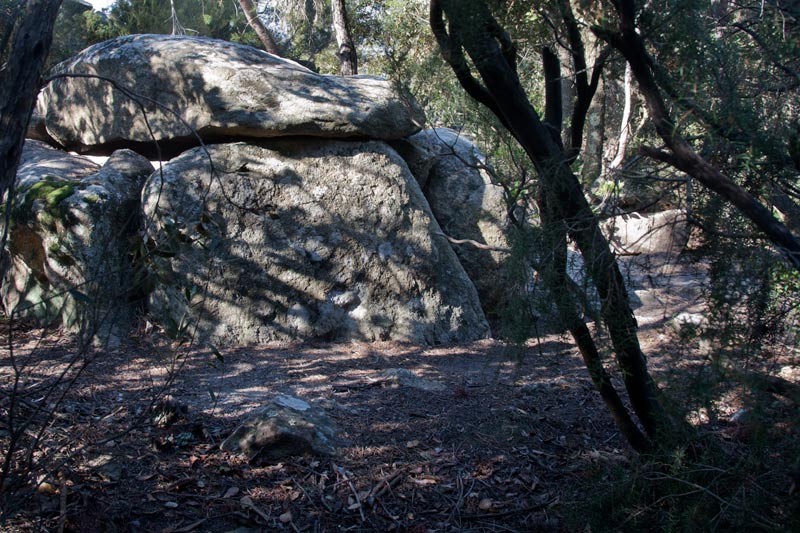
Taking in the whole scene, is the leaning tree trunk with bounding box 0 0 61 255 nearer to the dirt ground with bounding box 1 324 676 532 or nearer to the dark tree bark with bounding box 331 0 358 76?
the dirt ground with bounding box 1 324 676 532

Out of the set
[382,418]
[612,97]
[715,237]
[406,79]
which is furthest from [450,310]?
[612,97]

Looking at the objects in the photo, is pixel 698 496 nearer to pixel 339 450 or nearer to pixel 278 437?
pixel 339 450

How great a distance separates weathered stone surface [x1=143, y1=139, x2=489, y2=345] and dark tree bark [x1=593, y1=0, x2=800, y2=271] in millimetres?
3791

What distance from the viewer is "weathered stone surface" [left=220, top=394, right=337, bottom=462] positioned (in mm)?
3943

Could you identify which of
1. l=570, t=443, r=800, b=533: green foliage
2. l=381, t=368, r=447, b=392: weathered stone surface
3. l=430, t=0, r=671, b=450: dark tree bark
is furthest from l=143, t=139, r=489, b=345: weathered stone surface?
l=570, t=443, r=800, b=533: green foliage

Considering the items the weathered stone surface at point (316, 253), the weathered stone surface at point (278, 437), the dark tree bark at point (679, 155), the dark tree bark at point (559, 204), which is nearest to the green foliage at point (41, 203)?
the weathered stone surface at point (316, 253)

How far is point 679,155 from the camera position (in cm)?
288

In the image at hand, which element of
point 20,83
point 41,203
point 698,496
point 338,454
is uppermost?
point 20,83

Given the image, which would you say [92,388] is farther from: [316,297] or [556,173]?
[556,173]

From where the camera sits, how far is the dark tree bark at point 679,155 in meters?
2.64

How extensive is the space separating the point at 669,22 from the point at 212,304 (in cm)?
460

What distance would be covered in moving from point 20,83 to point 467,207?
19.0 feet

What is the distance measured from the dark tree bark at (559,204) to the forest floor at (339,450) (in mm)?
216

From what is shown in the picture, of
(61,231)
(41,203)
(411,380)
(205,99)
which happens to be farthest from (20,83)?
(205,99)
